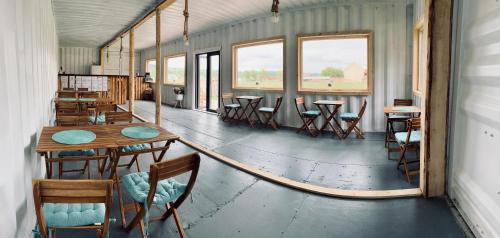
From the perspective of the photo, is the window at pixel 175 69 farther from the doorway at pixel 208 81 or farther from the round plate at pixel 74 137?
the round plate at pixel 74 137

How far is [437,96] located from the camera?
2.73 m

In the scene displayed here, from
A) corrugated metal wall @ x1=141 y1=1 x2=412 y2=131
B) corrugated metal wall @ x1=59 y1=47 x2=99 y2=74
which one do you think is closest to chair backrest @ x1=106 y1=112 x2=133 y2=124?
corrugated metal wall @ x1=141 y1=1 x2=412 y2=131

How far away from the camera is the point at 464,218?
236 cm

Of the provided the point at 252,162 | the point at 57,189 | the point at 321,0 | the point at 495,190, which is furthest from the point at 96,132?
the point at 321,0

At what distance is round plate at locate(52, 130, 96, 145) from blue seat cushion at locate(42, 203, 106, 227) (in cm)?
69

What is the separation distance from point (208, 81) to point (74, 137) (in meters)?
7.91

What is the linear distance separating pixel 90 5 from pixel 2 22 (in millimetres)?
6243

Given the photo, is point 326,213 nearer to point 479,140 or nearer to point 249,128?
point 479,140

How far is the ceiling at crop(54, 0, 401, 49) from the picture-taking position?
260 inches

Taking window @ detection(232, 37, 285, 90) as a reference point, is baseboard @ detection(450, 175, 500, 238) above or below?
below

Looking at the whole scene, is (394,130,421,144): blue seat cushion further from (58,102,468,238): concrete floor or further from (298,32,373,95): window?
(298,32,373,95): window

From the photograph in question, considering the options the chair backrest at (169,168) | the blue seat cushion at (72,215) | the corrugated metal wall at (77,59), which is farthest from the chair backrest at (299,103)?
the corrugated metal wall at (77,59)

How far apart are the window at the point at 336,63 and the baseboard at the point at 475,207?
401 centimetres

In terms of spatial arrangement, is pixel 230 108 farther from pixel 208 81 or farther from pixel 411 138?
pixel 411 138
